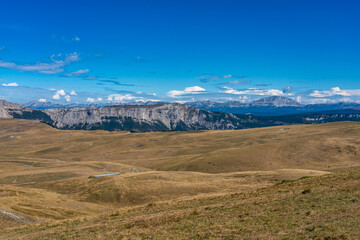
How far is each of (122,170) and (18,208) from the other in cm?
5818

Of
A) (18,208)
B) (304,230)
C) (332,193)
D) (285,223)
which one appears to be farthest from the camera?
(18,208)

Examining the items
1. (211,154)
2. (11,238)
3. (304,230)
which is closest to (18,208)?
(11,238)

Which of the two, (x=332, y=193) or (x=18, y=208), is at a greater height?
(x=332, y=193)

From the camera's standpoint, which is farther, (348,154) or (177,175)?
(348,154)

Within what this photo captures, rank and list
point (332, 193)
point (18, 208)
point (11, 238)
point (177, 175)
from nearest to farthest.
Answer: point (11, 238)
point (332, 193)
point (18, 208)
point (177, 175)

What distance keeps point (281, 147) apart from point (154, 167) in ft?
172

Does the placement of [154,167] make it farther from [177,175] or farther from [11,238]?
[11,238]

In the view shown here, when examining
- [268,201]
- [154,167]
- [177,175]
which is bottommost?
[154,167]

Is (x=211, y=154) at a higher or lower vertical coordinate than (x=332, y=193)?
lower

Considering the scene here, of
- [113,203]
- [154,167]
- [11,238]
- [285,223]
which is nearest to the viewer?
[285,223]

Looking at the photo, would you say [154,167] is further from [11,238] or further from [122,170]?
[11,238]

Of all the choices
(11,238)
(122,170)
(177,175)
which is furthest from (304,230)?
(122,170)

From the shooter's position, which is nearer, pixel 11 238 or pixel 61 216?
pixel 11 238

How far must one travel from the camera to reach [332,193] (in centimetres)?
2552
